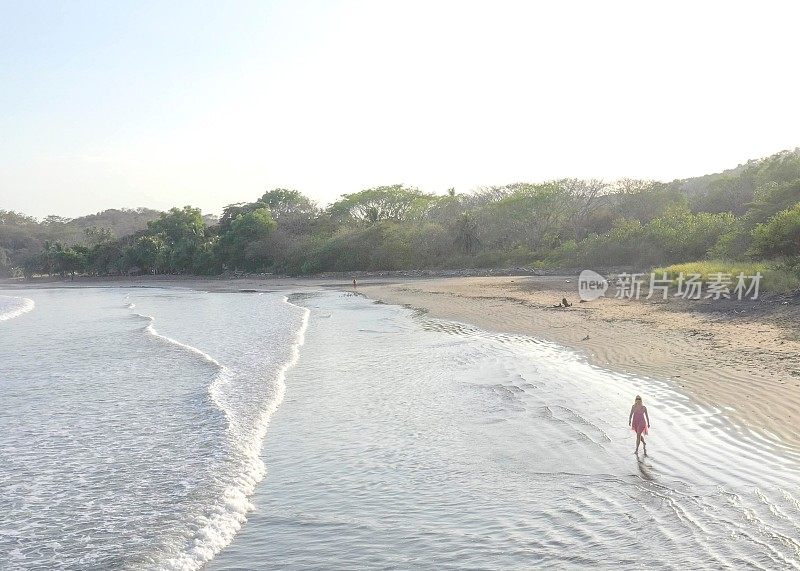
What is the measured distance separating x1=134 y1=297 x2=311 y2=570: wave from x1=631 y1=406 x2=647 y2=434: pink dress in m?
4.58

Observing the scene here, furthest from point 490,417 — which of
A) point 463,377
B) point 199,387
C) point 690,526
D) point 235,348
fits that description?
point 235,348

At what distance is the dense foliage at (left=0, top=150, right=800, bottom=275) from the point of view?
4169cm

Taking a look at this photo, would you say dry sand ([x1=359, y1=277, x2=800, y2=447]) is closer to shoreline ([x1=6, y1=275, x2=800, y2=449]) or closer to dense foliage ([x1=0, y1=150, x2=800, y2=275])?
shoreline ([x1=6, y1=275, x2=800, y2=449])

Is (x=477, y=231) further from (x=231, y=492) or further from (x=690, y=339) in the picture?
(x=231, y=492)

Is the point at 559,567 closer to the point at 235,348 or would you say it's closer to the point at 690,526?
the point at 690,526

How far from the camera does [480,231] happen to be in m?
60.2

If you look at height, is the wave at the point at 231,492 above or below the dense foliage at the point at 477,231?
below

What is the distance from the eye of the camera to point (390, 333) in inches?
838

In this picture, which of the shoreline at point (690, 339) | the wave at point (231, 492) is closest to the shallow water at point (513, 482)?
the wave at point (231, 492)

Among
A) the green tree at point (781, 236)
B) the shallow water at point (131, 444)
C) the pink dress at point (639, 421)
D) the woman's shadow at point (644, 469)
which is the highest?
the green tree at point (781, 236)

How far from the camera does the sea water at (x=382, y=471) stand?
6.08 meters

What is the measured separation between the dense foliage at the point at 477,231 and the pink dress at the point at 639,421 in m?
21.1

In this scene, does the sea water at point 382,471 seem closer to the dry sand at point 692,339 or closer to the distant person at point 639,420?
the distant person at point 639,420

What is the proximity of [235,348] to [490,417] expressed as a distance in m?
10.7
